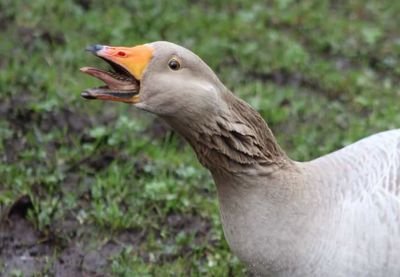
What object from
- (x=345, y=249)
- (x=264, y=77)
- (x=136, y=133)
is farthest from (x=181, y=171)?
(x=345, y=249)

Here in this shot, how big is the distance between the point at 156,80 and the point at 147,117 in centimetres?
275

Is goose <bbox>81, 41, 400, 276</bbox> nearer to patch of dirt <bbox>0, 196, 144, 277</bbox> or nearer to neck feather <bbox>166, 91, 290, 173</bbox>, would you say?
neck feather <bbox>166, 91, 290, 173</bbox>

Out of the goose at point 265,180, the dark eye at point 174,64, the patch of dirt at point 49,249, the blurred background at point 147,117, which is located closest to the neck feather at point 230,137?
the goose at point 265,180

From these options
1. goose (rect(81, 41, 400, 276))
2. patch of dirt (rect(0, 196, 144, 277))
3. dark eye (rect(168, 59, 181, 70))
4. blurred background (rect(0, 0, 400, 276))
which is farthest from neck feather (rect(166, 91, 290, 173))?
patch of dirt (rect(0, 196, 144, 277))

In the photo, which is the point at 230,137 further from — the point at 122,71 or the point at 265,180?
the point at 122,71

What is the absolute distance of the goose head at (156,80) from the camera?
12.1 ft

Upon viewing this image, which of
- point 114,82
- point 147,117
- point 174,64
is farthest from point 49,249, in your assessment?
point 174,64

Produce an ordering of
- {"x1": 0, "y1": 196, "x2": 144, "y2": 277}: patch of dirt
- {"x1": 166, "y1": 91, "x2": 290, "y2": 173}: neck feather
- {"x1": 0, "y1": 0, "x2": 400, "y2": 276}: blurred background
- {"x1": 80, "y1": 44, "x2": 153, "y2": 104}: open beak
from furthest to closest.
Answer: {"x1": 0, "y1": 0, "x2": 400, "y2": 276}: blurred background, {"x1": 0, "y1": 196, "x2": 144, "y2": 277}: patch of dirt, {"x1": 166, "y1": 91, "x2": 290, "y2": 173}: neck feather, {"x1": 80, "y1": 44, "x2": 153, "y2": 104}: open beak

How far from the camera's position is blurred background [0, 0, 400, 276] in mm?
5281

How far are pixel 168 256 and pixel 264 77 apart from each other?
8.13 ft

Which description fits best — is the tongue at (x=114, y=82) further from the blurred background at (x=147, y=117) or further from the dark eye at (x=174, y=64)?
the blurred background at (x=147, y=117)

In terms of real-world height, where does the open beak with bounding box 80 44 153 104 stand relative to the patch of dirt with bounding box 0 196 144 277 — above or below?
above

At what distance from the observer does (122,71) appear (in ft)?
12.3

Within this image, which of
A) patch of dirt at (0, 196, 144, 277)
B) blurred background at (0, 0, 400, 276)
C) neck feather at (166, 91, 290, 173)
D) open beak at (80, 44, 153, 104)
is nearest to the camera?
open beak at (80, 44, 153, 104)
